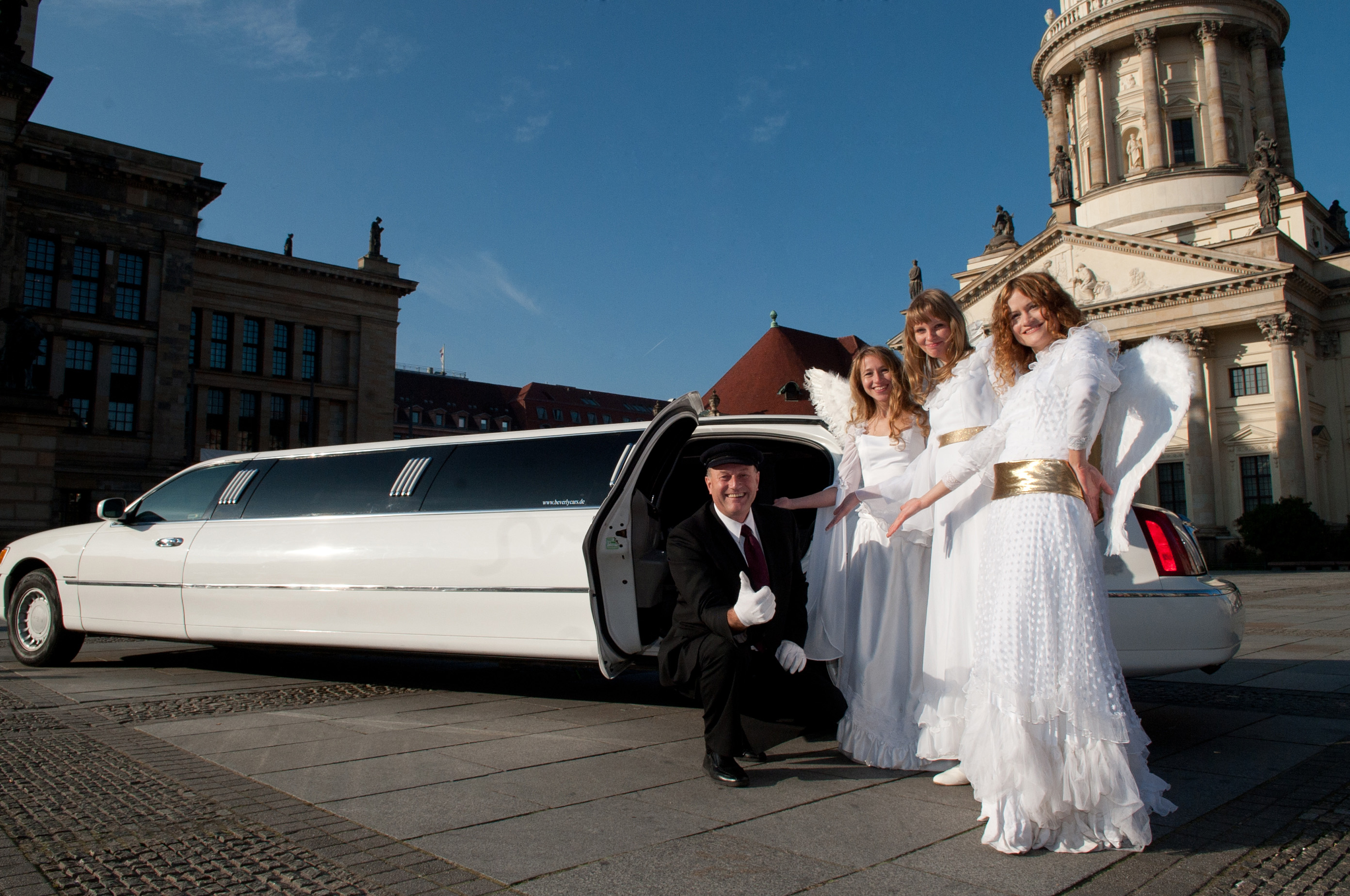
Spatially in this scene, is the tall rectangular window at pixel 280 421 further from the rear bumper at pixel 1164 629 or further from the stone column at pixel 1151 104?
the stone column at pixel 1151 104

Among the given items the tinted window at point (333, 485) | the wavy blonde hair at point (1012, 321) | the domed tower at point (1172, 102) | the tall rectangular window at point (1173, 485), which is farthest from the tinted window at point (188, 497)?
the domed tower at point (1172, 102)

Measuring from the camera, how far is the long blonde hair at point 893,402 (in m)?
4.78

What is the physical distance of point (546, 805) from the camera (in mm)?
3705

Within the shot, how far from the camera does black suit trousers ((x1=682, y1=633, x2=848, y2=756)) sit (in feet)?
13.6

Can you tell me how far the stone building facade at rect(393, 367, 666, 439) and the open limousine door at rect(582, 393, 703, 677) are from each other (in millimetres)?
71894

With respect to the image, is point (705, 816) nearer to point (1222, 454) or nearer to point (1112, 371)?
point (1112, 371)

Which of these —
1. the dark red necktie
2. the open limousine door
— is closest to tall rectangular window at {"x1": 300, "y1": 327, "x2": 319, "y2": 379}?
the open limousine door

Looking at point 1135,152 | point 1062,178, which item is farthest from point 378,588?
point 1135,152

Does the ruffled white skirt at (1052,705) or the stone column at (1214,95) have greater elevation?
the stone column at (1214,95)

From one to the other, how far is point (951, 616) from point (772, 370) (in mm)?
57547

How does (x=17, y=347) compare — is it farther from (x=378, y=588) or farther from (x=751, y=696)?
(x=751, y=696)

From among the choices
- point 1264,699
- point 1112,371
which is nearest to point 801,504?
point 1112,371

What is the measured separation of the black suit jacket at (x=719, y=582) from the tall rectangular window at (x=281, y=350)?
51341mm

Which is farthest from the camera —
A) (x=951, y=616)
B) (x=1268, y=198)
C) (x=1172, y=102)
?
(x=1172, y=102)
